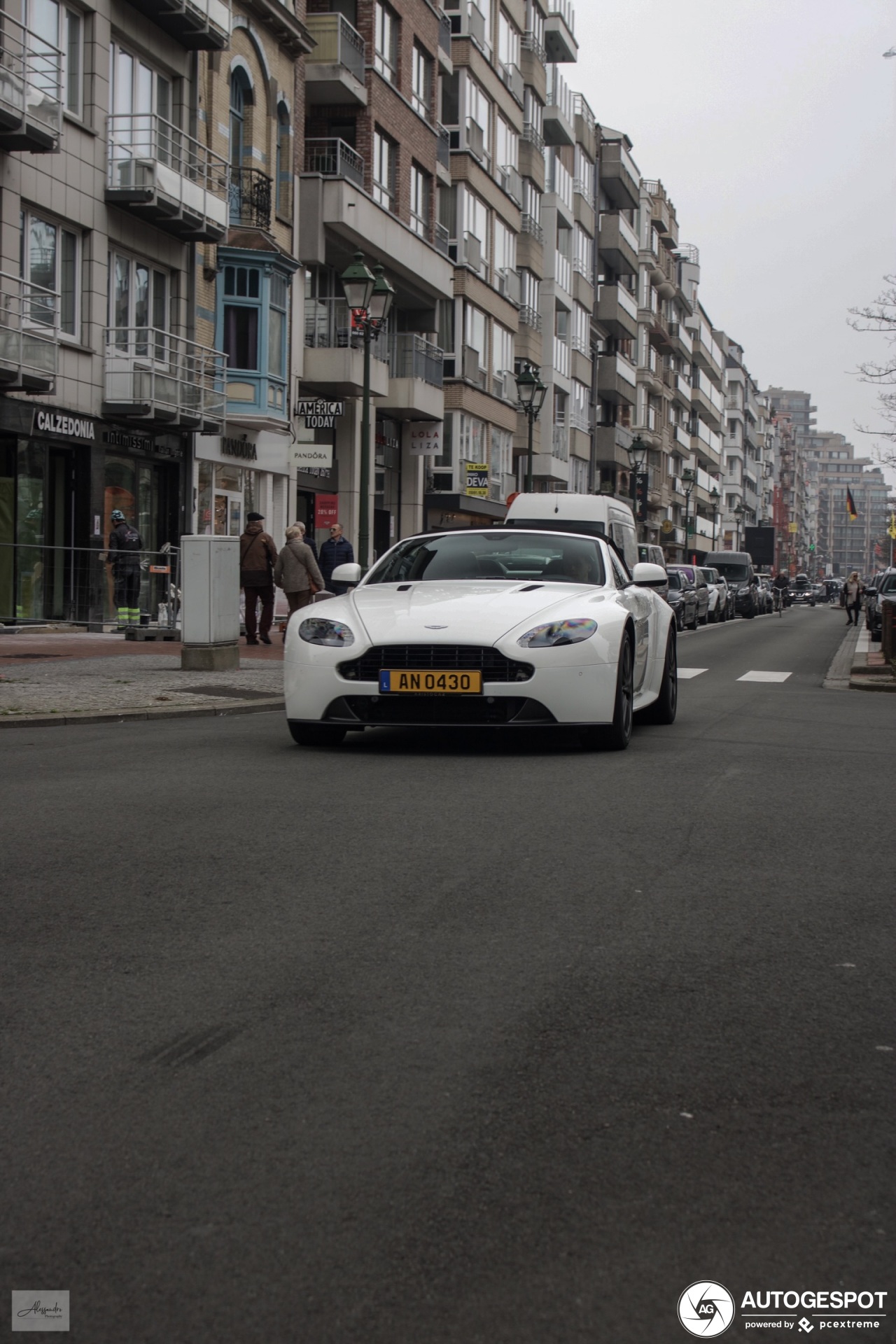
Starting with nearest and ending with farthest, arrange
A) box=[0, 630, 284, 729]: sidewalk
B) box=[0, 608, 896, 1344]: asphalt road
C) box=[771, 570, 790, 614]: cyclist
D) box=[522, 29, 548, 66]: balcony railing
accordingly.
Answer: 1. box=[0, 608, 896, 1344]: asphalt road
2. box=[0, 630, 284, 729]: sidewalk
3. box=[522, 29, 548, 66]: balcony railing
4. box=[771, 570, 790, 614]: cyclist

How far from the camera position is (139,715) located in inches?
479

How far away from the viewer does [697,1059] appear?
3.66 metres

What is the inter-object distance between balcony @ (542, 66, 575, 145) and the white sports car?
176ft

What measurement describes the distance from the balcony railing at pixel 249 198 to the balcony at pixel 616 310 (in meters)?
42.9

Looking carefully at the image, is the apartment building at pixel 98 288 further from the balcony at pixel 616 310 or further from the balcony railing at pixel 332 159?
the balcony at pixel 616 310

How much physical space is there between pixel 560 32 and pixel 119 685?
5210 centimetres

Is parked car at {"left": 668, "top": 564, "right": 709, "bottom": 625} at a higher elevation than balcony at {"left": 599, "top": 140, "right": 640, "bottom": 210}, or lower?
lower

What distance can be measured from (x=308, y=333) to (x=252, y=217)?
394 cm

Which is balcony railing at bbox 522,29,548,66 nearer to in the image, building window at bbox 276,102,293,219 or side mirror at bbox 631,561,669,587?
building window at bbox 276,102,293,219

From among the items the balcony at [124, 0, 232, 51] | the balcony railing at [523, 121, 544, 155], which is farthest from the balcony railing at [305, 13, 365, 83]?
the balcony railing at [523, 121, 544, 155]

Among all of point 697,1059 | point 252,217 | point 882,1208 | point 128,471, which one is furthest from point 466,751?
point 252,217

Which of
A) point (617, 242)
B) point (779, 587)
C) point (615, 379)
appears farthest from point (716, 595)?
point (617, 242)

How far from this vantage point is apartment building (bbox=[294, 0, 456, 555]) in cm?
3647

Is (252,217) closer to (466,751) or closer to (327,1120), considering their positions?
(466,751)
